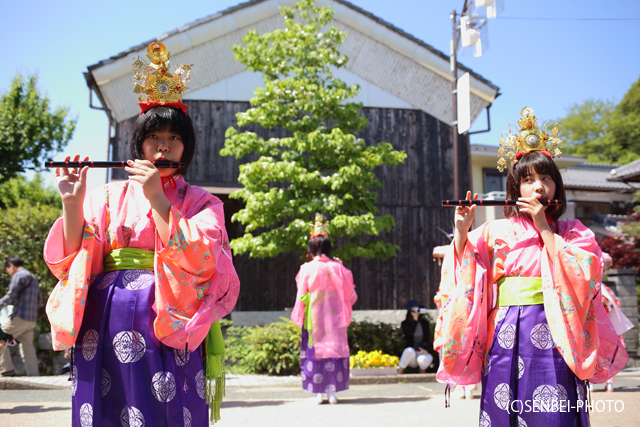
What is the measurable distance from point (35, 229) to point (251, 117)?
5414 mm

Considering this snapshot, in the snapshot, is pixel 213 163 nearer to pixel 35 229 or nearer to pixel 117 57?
pixel 117 57

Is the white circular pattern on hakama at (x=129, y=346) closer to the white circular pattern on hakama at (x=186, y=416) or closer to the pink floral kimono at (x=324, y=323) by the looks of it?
the white circular pattern on hakama at (x=186, y=416)

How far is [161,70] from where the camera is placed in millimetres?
2742

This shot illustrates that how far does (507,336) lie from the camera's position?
9.75 ft

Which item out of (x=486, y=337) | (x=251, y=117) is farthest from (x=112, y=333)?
(x=251, y=117)

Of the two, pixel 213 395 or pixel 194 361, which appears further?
pixel 213 395

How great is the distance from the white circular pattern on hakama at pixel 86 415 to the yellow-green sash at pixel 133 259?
60 centimetres

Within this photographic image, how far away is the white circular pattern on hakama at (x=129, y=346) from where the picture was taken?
235 centimetres

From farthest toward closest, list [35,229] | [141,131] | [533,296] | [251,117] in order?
[35,229], [251,117], [533,296], [141,131]

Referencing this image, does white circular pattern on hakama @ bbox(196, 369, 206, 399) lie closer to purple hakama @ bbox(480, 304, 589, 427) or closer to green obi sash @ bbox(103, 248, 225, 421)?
green obi sash @ bbox(103, 248, 225, 421)

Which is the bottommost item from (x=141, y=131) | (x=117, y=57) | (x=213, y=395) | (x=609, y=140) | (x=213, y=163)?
(x=213, y=395)

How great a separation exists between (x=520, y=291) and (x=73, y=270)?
2.30m

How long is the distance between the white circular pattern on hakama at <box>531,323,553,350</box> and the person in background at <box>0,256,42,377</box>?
8383mm

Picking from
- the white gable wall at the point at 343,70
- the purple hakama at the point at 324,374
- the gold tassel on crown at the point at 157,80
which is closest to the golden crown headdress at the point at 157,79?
the gold tassel on crown at the point at 157,80
